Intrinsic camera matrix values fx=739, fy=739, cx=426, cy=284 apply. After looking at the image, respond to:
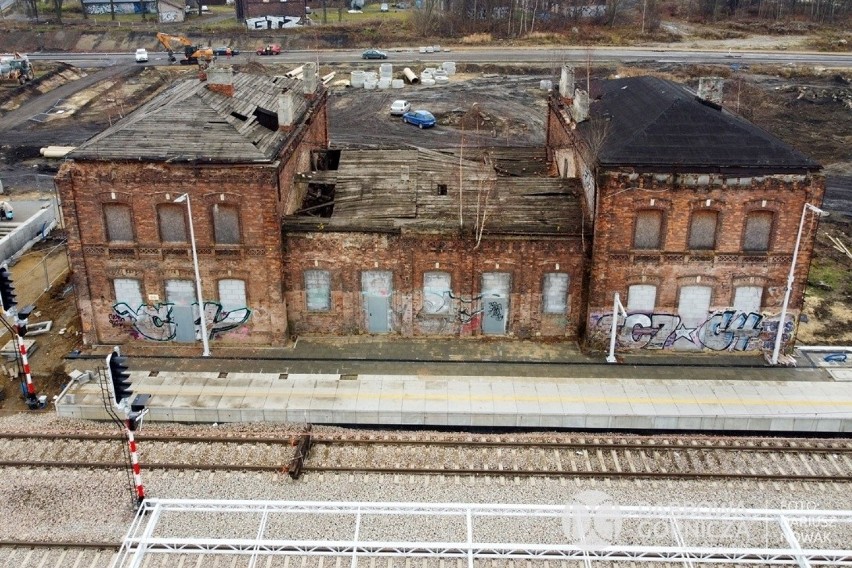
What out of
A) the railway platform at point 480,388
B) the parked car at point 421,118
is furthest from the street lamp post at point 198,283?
the parked car at point 421,118

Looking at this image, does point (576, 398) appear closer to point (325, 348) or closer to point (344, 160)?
point (325, 348)

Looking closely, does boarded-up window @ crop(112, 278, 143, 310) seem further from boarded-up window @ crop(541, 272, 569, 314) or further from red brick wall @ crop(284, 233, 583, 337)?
boarded-up window @ crop(541, 272, 569, 314)

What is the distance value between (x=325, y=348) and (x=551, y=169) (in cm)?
1631

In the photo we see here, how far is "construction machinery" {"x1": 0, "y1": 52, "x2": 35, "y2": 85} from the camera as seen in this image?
81.3 meters

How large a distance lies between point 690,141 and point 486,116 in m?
40.7

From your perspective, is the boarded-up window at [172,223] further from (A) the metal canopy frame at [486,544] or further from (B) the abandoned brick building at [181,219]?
(A) the metal canopy frame at [486,544]

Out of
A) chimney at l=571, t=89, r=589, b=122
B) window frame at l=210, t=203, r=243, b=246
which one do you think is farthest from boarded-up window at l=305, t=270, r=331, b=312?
chimney at l=571, t=89, r=589, b=122

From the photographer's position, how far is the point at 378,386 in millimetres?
29156

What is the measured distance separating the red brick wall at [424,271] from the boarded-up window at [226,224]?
Result: 213cm

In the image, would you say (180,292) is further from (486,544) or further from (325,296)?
(486,544)

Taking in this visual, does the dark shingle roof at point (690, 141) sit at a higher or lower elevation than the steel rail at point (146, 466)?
higher

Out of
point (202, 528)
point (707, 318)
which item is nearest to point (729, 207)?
point (707, 318)

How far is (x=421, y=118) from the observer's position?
2601 inches

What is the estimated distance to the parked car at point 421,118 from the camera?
65.9 meters
